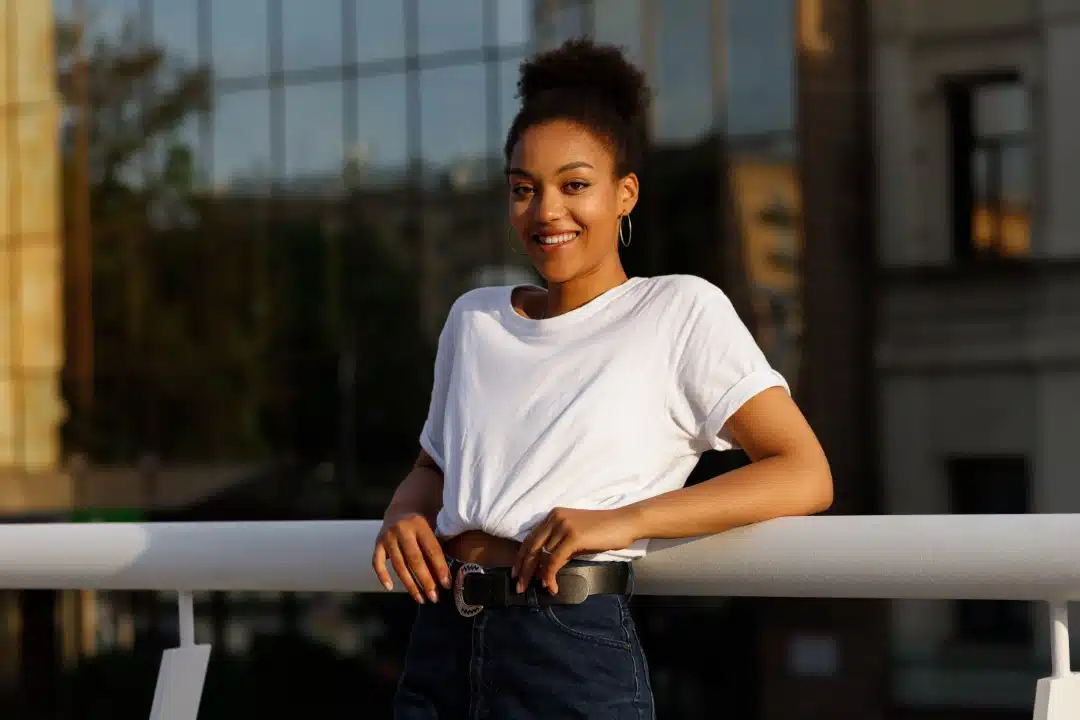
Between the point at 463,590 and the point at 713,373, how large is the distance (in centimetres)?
35

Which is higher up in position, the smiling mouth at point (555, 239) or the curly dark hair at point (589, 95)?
the curly dark hair at point (589, 95)

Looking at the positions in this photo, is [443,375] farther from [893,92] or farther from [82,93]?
[82,93]

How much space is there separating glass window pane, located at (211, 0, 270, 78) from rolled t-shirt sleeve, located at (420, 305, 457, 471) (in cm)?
1779

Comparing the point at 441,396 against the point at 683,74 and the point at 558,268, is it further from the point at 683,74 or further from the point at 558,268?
the point at 683,74

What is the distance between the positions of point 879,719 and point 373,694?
18.0 ft

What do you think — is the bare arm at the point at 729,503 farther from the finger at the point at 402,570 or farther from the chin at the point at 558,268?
the chin at the point at 558,268

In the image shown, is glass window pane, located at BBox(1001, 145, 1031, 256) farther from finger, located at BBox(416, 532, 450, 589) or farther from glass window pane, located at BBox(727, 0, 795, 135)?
finger, located at BBox(416, 532, 450, 589)

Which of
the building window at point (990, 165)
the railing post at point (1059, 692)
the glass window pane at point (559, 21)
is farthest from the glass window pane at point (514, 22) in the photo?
the railing post at point (1059, 692)

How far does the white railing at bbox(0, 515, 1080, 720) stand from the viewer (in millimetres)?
1596

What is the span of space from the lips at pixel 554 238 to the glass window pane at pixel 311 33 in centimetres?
1745

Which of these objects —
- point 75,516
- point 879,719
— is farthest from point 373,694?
point 879,719

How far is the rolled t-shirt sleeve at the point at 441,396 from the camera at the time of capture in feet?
6.55

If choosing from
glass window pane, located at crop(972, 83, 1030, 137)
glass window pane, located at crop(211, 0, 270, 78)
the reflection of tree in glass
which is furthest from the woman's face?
the reflection of tree in glass

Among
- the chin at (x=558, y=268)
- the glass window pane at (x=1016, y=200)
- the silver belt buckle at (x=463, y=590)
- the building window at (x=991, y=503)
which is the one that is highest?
the glass window pane at (x=1016, y=200)
